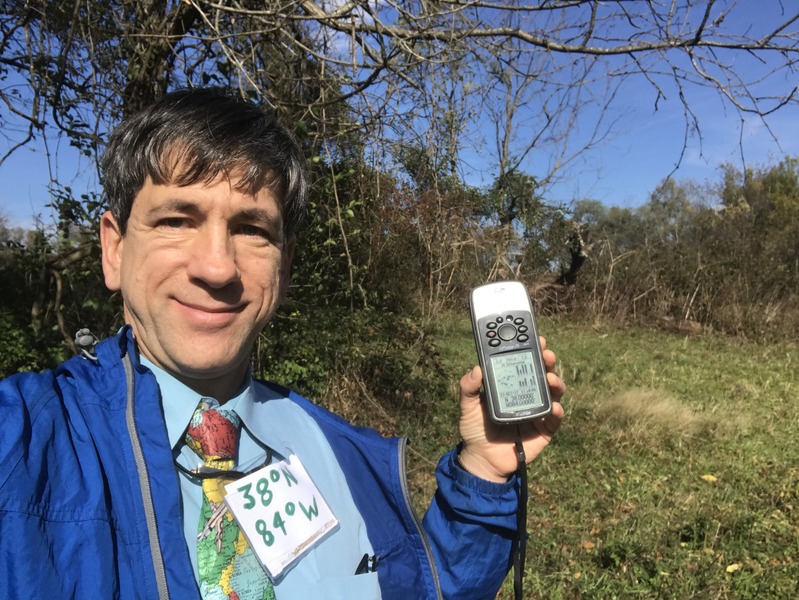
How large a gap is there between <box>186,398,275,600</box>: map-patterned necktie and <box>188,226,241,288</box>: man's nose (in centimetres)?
27

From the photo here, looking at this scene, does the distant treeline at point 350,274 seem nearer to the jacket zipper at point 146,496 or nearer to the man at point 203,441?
the man at point 203,441

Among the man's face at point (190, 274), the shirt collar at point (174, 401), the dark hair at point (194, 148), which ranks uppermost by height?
the dark hair at point (194, 148)

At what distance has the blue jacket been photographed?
0.79 metres

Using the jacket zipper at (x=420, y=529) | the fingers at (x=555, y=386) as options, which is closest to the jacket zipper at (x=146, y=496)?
the jacket zipper at (x=420, y=529)

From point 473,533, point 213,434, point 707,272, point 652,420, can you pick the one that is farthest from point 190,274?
point 707,272

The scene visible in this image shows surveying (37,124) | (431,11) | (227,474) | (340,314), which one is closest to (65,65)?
(37,124)

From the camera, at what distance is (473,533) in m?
1.38

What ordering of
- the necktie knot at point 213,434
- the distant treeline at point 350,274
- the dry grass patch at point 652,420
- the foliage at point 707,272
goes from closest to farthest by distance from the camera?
the necktie knot at point 213,434 → the distant treeline at point 350,274 → the dry grass patch at point 652,420 → the foliage at point 707,272

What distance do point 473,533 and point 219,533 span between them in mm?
621

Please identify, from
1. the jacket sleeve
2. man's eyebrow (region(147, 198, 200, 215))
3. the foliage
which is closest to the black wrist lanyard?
the jacket sleeve

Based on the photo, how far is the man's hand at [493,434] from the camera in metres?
1.40

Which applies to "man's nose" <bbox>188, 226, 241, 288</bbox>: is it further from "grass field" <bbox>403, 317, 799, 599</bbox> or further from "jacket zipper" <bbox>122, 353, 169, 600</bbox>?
"grass field" <bbox>403, 317, 799, 599</bbox>

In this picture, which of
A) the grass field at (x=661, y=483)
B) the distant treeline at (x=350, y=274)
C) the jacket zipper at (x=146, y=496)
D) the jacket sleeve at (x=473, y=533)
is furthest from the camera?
the distant treeline at (x=350, y=274)

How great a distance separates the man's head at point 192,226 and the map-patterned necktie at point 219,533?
0.10 meters
